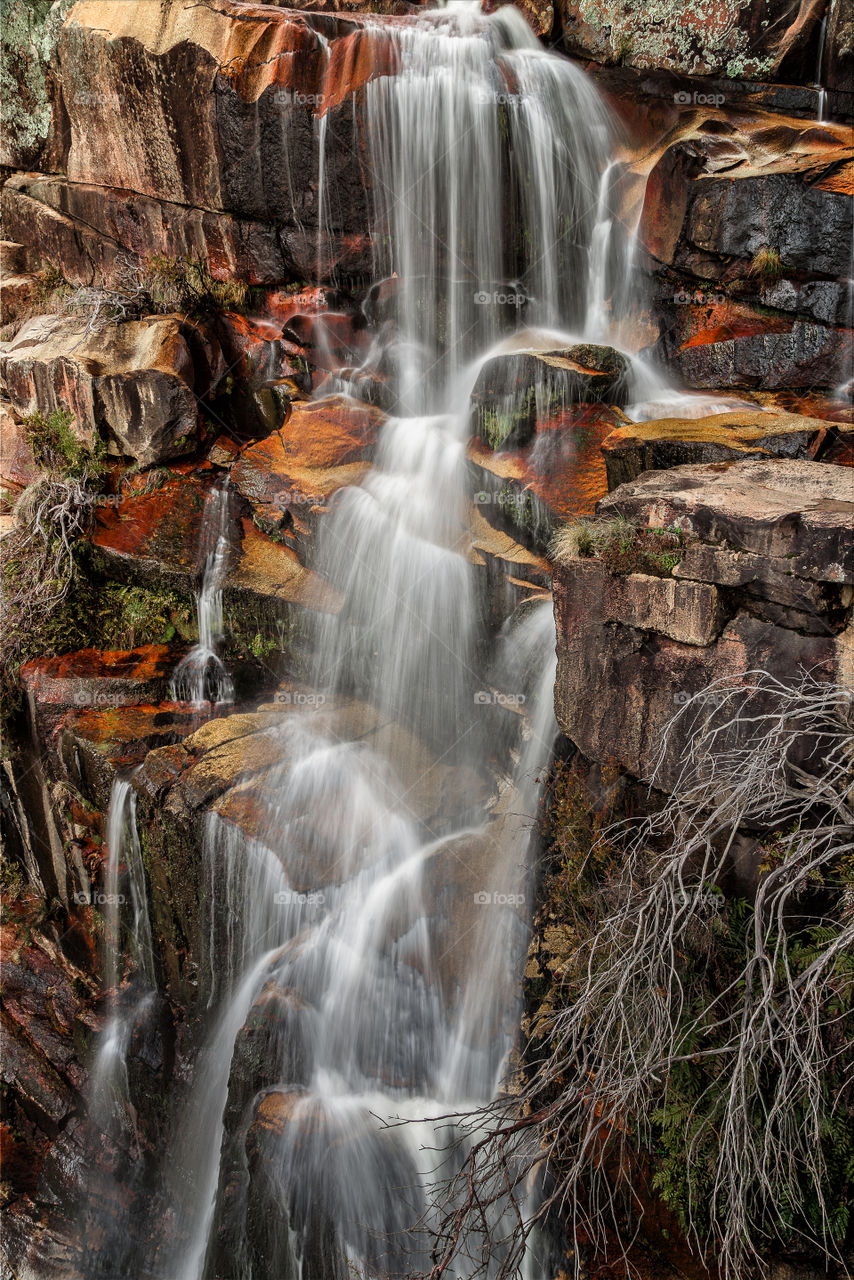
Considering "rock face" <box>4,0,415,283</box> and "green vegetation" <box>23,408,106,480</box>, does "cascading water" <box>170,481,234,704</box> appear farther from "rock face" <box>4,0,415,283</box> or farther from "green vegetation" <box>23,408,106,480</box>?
"rock face" <box>4,0,415,283</box>

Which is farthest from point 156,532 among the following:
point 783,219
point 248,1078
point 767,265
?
point 783,219

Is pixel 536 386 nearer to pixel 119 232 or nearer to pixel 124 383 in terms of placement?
pixel 124 383

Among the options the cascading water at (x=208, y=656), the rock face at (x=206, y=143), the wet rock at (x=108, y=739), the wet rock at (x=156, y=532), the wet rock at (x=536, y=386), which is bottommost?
the wet rock at (x=108, y=739)

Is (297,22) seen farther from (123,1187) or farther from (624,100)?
(123,1187)

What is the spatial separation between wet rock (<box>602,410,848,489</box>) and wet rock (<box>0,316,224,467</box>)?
4.97m

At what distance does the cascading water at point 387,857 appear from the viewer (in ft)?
16.2

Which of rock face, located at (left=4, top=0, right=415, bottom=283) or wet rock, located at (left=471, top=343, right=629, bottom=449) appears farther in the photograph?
rock face, located at (left=4, top=0, right=415, bottom=283)

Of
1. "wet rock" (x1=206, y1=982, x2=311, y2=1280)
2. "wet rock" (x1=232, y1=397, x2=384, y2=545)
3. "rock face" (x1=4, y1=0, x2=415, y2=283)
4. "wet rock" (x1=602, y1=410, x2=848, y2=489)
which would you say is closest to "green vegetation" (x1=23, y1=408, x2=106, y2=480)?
"wet rock" (x1=232, y1=397, x2=384, y2=545)

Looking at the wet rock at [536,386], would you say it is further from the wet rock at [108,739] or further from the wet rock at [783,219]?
the wet rock at [108,739]

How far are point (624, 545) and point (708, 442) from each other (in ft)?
5.26

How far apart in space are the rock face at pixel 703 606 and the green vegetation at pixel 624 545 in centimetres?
5

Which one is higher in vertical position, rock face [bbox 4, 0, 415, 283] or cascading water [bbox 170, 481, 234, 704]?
rock face [bbox 4, 0, 415, 283]

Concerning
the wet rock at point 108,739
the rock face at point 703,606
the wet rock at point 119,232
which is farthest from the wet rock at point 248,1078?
the wet rock at point 119,232

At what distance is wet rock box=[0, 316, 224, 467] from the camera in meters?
8.41
